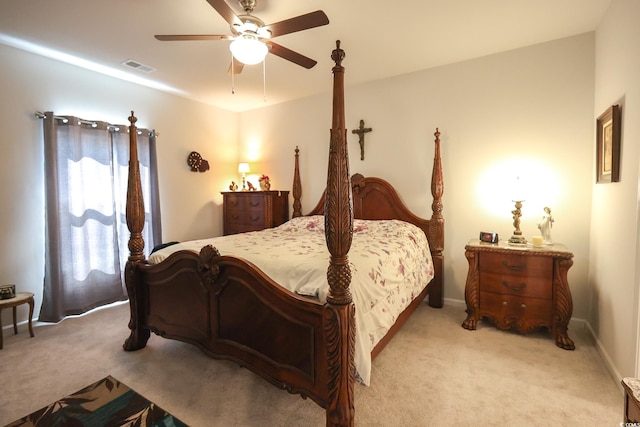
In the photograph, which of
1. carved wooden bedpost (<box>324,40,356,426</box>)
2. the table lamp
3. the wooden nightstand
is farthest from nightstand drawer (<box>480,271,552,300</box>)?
carved wooden bedpost (<box>324,40,356,426</box>)

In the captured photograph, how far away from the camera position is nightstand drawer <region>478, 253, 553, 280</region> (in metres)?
2.44

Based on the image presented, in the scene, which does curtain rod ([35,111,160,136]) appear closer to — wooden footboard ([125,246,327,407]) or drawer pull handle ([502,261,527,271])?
wooden footboard ([125,246,327,407])

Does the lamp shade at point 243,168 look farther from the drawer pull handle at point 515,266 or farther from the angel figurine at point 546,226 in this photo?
the angel figurine at point 546,226

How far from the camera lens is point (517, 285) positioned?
254 centimetres

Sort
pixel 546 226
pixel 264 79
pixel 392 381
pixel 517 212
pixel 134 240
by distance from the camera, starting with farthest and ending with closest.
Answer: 1. pixel 264 79
2. pixel 517 212
3. pixel 546 226
4. pixel 134 240
5. pixel 392 381

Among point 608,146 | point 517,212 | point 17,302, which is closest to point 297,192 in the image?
point 517,212

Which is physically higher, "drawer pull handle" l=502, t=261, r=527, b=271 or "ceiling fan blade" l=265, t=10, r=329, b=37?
"ceiling fan blade" l=265, t=10, r=329, b=37

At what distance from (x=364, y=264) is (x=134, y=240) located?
1.84 metres

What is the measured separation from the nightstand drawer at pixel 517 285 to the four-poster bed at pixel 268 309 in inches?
25.5

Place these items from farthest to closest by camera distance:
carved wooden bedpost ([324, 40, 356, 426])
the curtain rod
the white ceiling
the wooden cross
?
the wooden cross → the curtain rod → the white ceiling → carved wooden bedpost ([324, 40, 356, 426])

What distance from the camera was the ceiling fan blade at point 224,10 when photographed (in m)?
1.65

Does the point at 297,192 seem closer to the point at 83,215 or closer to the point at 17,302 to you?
the point at 83,215

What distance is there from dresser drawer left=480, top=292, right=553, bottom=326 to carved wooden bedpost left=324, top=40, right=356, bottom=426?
183 centimetres

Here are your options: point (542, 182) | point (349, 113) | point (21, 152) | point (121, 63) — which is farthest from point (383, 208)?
point (21, 152)
